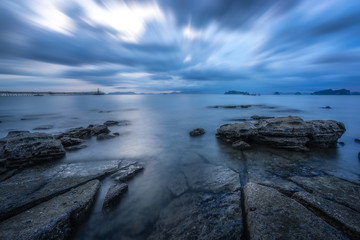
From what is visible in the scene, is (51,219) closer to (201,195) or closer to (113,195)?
(113,195)

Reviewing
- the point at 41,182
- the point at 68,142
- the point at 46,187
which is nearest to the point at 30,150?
the point at 41,182

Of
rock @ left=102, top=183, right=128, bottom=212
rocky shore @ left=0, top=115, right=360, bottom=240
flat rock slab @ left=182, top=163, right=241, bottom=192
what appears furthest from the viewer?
flat rock slab @ left=182, top=163, right=241, bottom=192

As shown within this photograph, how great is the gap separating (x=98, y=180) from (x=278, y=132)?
968 centimetres

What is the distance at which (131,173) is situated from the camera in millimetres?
6289

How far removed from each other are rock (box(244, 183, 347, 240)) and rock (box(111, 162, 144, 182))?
4380 millimetres

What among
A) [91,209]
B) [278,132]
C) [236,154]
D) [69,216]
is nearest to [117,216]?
[91,209]

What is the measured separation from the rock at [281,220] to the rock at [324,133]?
288 inches

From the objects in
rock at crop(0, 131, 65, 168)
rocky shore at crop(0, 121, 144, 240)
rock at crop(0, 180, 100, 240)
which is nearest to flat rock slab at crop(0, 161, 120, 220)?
rocky shore at crop(0, 121, 144, 240)

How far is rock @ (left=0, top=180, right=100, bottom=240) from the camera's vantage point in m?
3.18

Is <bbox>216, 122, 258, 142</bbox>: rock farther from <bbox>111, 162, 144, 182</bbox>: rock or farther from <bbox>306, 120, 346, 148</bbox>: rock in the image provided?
<bbox>111, 162, 144, 182</bbox>: rock

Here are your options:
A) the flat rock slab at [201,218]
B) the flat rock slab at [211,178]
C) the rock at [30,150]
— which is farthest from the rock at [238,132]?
the rock at [30,150]

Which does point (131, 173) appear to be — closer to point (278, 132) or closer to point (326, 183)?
point (326, 183)

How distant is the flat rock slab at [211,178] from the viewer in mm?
5312

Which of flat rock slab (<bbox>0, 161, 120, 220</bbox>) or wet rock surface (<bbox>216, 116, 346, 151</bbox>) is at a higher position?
wet rock surface (<bbox>216, 116, 346, 151</bbox>)
